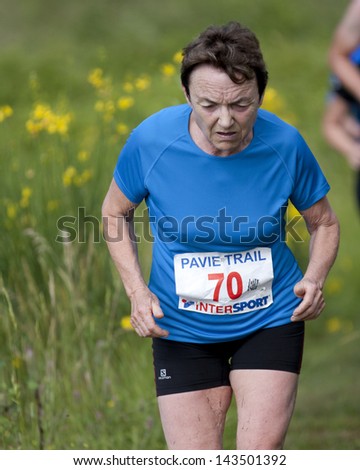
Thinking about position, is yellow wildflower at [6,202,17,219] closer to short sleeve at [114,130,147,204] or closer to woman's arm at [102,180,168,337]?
woman's arm at [102,180,168,337]

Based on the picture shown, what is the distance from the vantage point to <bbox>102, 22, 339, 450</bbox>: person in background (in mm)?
3756

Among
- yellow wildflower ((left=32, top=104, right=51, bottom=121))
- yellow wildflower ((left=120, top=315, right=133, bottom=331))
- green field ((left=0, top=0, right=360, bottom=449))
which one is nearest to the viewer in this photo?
green field ((left=0, top=0, right=360, bottom=449))

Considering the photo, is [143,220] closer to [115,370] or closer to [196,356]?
[115,370]

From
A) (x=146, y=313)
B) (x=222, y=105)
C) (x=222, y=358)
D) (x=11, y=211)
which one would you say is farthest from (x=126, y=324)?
(x=222, y=105)

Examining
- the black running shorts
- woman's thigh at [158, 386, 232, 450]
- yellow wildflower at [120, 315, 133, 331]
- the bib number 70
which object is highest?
the bib number 70

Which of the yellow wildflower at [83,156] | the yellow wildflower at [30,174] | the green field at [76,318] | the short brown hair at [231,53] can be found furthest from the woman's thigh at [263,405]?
the yellow wildflower at [83,156]

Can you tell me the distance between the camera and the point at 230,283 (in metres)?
3.88

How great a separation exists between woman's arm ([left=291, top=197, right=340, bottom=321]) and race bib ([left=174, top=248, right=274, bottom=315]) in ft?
0.41

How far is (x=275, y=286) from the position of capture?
3.96 metres

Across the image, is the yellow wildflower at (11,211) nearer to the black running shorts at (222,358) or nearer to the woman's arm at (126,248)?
the woman's arm at (126,248)

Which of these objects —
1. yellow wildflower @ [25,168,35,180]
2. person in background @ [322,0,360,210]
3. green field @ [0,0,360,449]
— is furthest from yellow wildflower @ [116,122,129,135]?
person in background @ [322,0,360,210]
